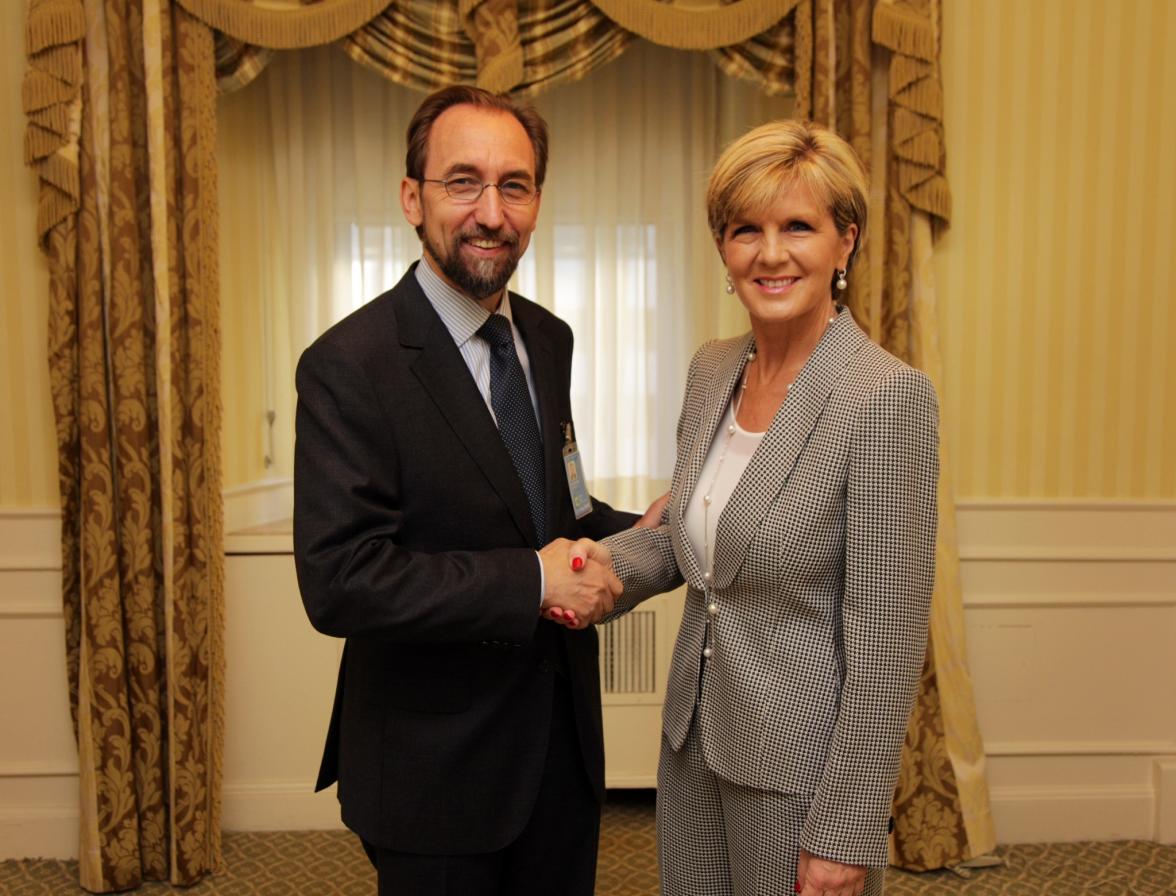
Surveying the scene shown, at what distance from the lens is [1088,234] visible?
3027 millimetres

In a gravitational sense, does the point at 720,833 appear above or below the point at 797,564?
below

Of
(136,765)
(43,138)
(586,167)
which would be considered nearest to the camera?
(43,138)

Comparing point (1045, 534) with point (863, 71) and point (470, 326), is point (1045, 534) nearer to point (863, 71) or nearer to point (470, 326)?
point (863, 71)

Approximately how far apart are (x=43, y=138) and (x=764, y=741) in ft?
8.71

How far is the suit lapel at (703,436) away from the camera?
1.57 metres

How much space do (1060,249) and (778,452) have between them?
2104mm

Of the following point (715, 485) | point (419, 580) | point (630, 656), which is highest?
point (715, 485)

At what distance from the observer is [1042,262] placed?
3037mm

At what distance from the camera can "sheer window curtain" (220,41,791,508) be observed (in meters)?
3.55

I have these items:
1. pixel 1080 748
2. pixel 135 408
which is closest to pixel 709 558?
pixel 135 408

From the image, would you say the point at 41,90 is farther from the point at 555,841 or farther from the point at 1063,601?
the point at 1063,601

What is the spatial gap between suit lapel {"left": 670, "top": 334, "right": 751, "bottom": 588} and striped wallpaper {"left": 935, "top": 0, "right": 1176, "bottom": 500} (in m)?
1.62

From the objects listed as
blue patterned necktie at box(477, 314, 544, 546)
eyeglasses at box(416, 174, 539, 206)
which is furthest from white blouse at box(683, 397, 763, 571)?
eyeglasses at box(416, 174, 539, 206)

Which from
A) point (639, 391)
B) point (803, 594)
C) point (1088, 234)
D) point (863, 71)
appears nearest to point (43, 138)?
point (639, 391)
